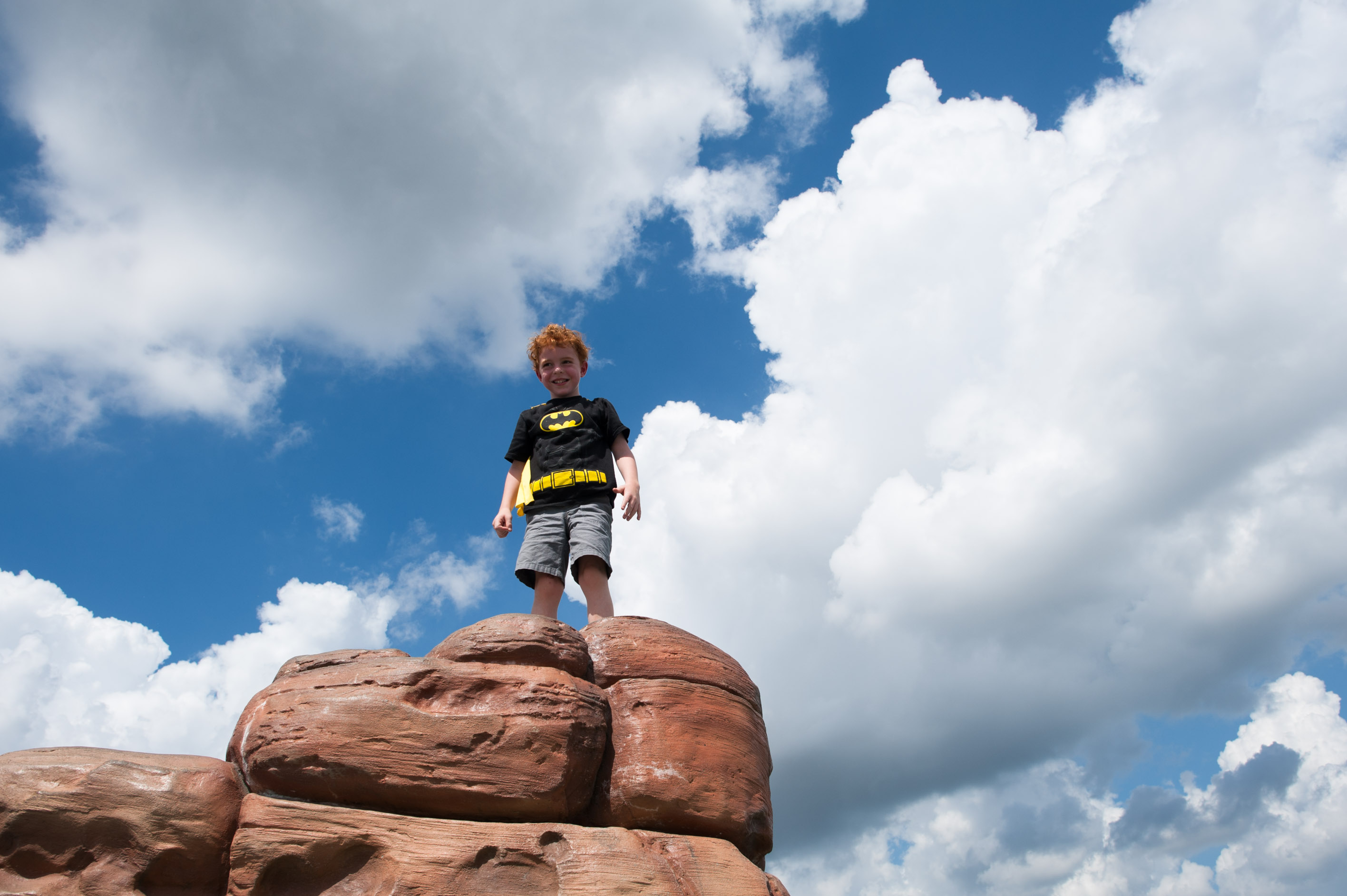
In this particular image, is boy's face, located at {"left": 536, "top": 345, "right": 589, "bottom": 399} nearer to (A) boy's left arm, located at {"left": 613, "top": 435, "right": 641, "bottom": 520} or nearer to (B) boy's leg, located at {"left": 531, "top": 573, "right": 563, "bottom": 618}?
(A) boy's left arm, located at {"left": 613, "top": 435, "right": 641, "bottom": 520}

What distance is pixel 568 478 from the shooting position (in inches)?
305

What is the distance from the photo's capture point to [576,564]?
24.4 ft

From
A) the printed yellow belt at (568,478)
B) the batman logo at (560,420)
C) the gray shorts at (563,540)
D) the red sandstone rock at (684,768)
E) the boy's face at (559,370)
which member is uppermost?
the boy's face at (559,370)

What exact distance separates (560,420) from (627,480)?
3.02ft

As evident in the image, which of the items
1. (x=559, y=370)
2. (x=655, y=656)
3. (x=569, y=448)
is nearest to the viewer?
(x=655, y=656)

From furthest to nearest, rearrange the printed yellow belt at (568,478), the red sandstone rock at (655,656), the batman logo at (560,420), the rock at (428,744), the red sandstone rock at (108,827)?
the batman logo at (560,420) < the printed yellow belt at (568,478) < the red sandstone rock at (655,656) < the rock at (428,744) < the red sandstone rock at (108,827)

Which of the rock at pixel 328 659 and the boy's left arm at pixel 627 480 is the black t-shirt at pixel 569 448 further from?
the rock at pixel 328 659

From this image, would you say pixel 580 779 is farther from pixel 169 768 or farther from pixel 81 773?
pixel 81 773

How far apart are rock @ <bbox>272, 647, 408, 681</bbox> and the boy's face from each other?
3.07m

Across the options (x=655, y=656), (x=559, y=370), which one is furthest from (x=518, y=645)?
(x=559, y=370)

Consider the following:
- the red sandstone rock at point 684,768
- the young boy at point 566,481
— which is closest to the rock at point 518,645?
the red sandstone rock at point 684,768

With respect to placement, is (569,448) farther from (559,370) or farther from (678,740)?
(678,740)

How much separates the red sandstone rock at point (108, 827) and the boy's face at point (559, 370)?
4499 millimetres

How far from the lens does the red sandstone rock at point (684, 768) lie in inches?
228
